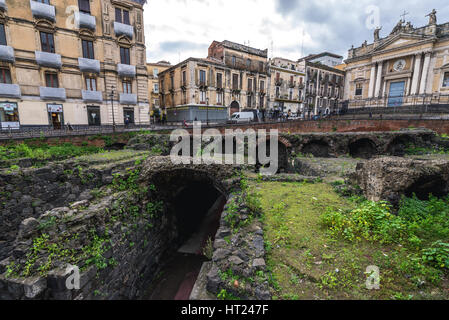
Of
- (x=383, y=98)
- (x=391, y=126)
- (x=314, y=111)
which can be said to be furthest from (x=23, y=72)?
(x=314, y=111)

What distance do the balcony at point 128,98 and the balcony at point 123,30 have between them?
233 inches

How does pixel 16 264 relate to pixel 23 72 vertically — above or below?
below

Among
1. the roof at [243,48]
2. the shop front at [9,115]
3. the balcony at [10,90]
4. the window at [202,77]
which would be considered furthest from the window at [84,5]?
the roof at [243,48]

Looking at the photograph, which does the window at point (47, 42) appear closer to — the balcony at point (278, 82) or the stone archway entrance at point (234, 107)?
the stone archway entrance at point (234, 107)

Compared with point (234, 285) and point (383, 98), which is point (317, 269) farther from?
point (383, 98)

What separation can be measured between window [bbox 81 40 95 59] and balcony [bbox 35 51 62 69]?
229 centimetres

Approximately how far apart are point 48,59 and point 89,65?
3.04 metres

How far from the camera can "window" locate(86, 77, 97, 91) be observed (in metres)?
20.9

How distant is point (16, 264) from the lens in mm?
4816

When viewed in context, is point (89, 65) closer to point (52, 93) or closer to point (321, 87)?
point (52, 93)

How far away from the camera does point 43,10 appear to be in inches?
712

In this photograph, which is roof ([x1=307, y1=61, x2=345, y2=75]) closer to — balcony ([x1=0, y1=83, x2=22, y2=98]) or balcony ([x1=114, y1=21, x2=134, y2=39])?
balcony ([x1=114, y1=21, x2=134, y2=39])

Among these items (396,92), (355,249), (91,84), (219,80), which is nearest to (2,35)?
(91,84)
